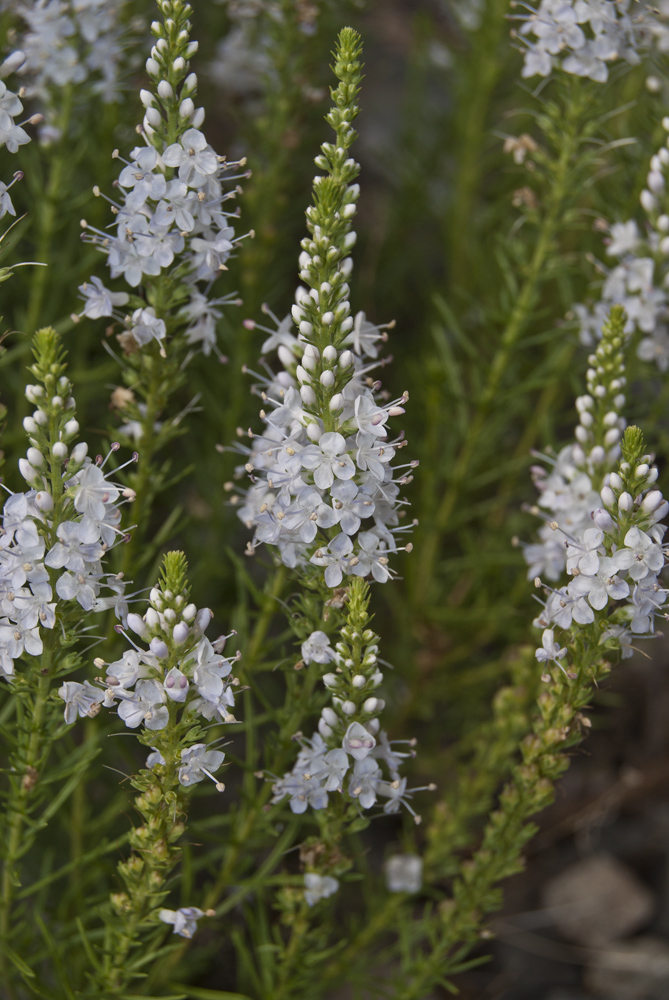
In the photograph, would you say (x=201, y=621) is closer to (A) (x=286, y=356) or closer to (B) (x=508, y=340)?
(A) (x=286, y=356)

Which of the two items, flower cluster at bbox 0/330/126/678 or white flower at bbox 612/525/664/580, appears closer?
flower cluster at bbox 0/330/126/678

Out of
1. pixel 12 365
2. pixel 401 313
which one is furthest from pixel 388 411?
pixel 401 313

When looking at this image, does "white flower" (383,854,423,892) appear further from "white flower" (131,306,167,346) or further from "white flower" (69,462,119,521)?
"white flower" (131,306,167,346)

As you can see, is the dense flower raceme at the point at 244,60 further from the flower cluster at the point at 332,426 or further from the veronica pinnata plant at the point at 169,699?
the veronica pinnata plant at the point at 169,699

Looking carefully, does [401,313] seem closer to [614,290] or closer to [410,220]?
[410,220]

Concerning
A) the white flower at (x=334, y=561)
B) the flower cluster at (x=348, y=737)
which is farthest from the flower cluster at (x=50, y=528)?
the flower cluster at (x=348, y=737)

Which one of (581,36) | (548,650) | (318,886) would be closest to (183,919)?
(318,886)

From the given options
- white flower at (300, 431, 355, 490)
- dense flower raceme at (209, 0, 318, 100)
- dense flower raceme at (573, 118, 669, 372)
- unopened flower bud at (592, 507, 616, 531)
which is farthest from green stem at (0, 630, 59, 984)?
dense flower raceme at (209, 0, 318, 100)
